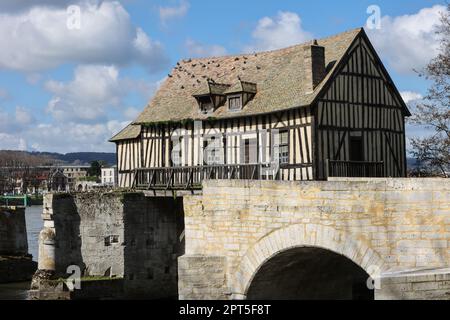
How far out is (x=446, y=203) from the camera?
13.0 metres

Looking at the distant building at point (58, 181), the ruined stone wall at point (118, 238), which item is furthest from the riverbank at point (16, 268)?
the distant building at point (58, 181)

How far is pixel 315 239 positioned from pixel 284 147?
7603 mm

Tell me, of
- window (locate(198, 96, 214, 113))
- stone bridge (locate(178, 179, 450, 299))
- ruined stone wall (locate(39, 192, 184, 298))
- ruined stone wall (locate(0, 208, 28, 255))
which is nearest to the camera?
stone bridge (locate(178, 179, 450, 299))

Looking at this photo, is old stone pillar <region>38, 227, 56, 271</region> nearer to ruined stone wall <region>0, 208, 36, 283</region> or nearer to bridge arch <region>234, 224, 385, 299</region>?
ruined stone wall <region>0, 208, 36, 283</region>

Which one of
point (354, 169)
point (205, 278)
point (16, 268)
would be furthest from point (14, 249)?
point (205, 278)

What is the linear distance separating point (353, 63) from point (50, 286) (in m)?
12.6

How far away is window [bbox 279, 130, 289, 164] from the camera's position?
21789mm

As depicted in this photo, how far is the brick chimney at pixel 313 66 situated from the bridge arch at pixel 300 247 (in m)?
7.36

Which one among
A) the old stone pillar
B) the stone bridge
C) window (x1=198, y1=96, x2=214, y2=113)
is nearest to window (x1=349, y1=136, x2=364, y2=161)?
the stone bridge

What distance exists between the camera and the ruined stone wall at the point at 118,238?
76.2 feet

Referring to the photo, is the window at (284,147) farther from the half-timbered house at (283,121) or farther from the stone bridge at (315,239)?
the stone bridge at (315,239)

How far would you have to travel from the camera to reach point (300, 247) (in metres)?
14.9

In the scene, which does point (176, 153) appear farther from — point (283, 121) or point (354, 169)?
point (354, 169)

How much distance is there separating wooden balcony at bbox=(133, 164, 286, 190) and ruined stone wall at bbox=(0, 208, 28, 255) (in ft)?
36.2
